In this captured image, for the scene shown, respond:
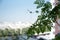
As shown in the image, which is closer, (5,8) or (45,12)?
(45,12)

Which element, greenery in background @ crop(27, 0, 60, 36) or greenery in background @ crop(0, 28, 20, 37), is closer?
greenery in background @ crop(27, 0, 60, 36)

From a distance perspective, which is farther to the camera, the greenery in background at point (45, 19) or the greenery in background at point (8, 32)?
the greenery in background at point (8, 32)

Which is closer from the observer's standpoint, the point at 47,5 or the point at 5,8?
the point at 47,5

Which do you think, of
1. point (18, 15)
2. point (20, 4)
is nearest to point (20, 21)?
point (18, 15)

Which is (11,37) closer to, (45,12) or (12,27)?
(12,27)

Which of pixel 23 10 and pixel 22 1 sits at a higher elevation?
pixel 22 1

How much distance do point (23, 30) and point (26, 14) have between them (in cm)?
17

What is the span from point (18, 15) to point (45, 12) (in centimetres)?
74

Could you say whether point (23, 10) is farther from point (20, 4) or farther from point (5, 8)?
point (5, 8)

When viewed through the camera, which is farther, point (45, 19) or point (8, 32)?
point (8, 32)

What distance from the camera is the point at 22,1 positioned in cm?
167

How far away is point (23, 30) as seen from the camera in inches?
62.6

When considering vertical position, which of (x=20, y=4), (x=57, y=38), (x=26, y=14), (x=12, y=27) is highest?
(x=20, y=4)

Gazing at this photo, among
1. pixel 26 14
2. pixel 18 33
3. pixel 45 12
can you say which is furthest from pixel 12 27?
pixel 45 12
